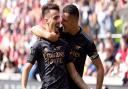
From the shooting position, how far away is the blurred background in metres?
12.9

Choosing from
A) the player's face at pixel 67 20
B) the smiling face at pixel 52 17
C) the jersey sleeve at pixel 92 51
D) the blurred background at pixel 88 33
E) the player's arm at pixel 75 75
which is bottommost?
the blurred background at pixel 88 33

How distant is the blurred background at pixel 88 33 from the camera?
508 inches

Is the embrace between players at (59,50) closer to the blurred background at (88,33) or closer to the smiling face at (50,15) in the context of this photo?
the smiling face at (50,15)

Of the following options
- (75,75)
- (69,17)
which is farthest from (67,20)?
(75,75)

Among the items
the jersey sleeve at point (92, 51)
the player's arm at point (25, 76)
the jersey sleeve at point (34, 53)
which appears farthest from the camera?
the jersey sleeve at point (92, 51)

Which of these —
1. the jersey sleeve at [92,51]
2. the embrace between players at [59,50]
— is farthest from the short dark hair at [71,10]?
the jersey sleeve at [92,51]

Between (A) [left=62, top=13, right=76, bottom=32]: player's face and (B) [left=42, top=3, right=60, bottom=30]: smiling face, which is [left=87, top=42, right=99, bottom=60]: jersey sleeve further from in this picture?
(B) [left=42, top=3, right=60, bottom=30]: smiling face

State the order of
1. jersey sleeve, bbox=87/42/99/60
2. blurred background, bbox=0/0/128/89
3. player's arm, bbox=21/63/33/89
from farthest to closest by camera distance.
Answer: blurred background, bbox=0/0/128/89 < jersey sleeve, bbox=87/42/99/60 < player's arm, bbox=21/63/33/89

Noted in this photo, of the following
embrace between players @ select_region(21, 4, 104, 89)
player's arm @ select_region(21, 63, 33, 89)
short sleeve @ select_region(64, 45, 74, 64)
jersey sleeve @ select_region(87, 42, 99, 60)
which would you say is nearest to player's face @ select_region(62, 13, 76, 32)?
embrace between players @ select_region(21, 4, 104, 89)

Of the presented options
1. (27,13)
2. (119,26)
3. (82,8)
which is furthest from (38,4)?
(119,26)

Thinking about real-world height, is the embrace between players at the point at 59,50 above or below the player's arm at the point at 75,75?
above

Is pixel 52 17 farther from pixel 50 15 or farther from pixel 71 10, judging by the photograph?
pixel 71 10

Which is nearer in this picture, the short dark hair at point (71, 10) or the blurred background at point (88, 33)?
the short dark hair at point (71, 10)

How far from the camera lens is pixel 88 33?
1293 cm
